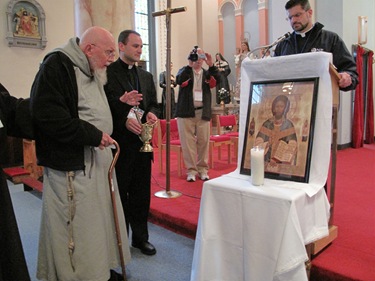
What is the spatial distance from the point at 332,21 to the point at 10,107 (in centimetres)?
625

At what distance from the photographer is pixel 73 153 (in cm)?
188

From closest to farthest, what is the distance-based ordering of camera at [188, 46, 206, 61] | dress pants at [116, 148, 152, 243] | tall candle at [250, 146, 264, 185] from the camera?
tall candle at [250, 146, 264, 185] < dress pants at [116, 148, 152, 243] < camera at [188, 46, 206, 61]

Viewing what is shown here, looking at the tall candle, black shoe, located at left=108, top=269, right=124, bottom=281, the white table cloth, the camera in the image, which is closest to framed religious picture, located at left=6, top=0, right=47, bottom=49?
the camera

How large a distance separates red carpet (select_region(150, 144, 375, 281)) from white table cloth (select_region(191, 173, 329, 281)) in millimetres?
434

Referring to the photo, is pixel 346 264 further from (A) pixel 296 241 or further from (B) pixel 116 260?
(B) pixel 116 260

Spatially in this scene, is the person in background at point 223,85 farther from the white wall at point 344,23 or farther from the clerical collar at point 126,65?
the clerical collar at point 126,65

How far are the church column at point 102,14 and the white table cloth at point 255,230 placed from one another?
255 cm

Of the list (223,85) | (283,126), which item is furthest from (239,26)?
(283,126)

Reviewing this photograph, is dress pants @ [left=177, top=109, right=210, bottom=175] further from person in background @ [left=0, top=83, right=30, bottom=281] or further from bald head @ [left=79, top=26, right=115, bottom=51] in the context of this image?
person in background @ [left=0, top=83, right=30, bottom=281]

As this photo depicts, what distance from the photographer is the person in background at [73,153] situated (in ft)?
5.90

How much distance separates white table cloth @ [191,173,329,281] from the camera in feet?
5.04

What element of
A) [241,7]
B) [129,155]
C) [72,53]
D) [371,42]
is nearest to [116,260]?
[129,155]

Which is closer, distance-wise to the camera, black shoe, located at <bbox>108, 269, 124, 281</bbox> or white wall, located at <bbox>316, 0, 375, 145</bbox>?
black shoe, located at <bbox>108, 269, 124, 281</bbox>

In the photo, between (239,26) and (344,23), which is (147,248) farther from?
(239,26)
